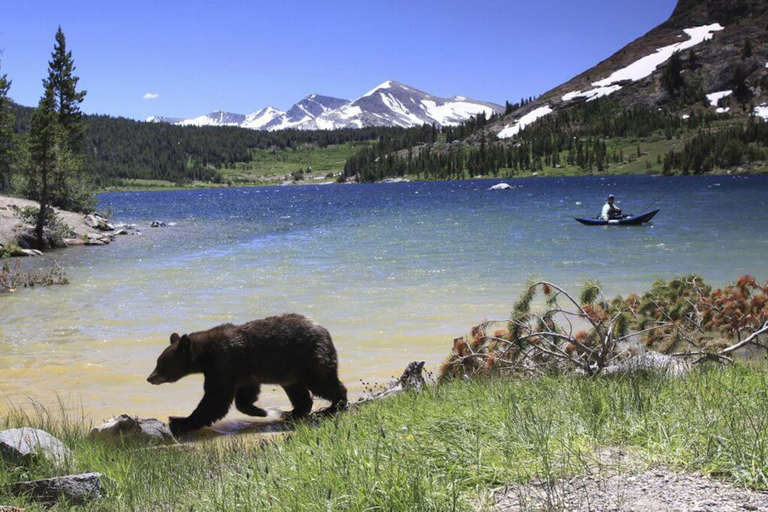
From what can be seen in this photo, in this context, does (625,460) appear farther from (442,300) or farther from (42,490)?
(442,300)

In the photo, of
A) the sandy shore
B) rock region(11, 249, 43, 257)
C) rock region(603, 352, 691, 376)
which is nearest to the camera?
rock region(603, 352, 691, 376)

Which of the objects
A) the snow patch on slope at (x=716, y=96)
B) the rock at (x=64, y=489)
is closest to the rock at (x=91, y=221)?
the rock at (x=64, y=489)

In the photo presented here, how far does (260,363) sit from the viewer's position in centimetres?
696

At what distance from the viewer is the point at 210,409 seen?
6.84 meters

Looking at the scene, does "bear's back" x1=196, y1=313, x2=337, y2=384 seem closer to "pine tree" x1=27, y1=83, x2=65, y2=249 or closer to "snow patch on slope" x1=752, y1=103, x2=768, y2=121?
"pine tree" x1=27, y1=83, x2=65, y2=249

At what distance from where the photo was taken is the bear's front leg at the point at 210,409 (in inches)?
269

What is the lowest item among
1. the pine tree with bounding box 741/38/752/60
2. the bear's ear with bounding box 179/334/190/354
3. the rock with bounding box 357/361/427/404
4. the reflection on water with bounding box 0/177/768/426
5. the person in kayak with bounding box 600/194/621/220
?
the reflection on water with bounding box 0/177/768/426

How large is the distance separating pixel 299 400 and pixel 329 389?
586mm

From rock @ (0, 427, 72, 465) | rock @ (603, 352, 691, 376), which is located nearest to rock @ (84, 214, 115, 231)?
rock @ (0, 427, 72, 465)

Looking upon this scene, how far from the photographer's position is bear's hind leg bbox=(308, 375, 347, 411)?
7.04 meters

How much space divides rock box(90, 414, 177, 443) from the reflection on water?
75.5 inches

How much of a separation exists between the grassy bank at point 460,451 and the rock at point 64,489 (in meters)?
0.10

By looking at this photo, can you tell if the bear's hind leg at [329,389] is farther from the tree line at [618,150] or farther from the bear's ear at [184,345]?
the tree line at [618,150]

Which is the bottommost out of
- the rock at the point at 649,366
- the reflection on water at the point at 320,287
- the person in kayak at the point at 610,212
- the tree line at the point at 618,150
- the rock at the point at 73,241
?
the reflection on water at the point at 320,287
